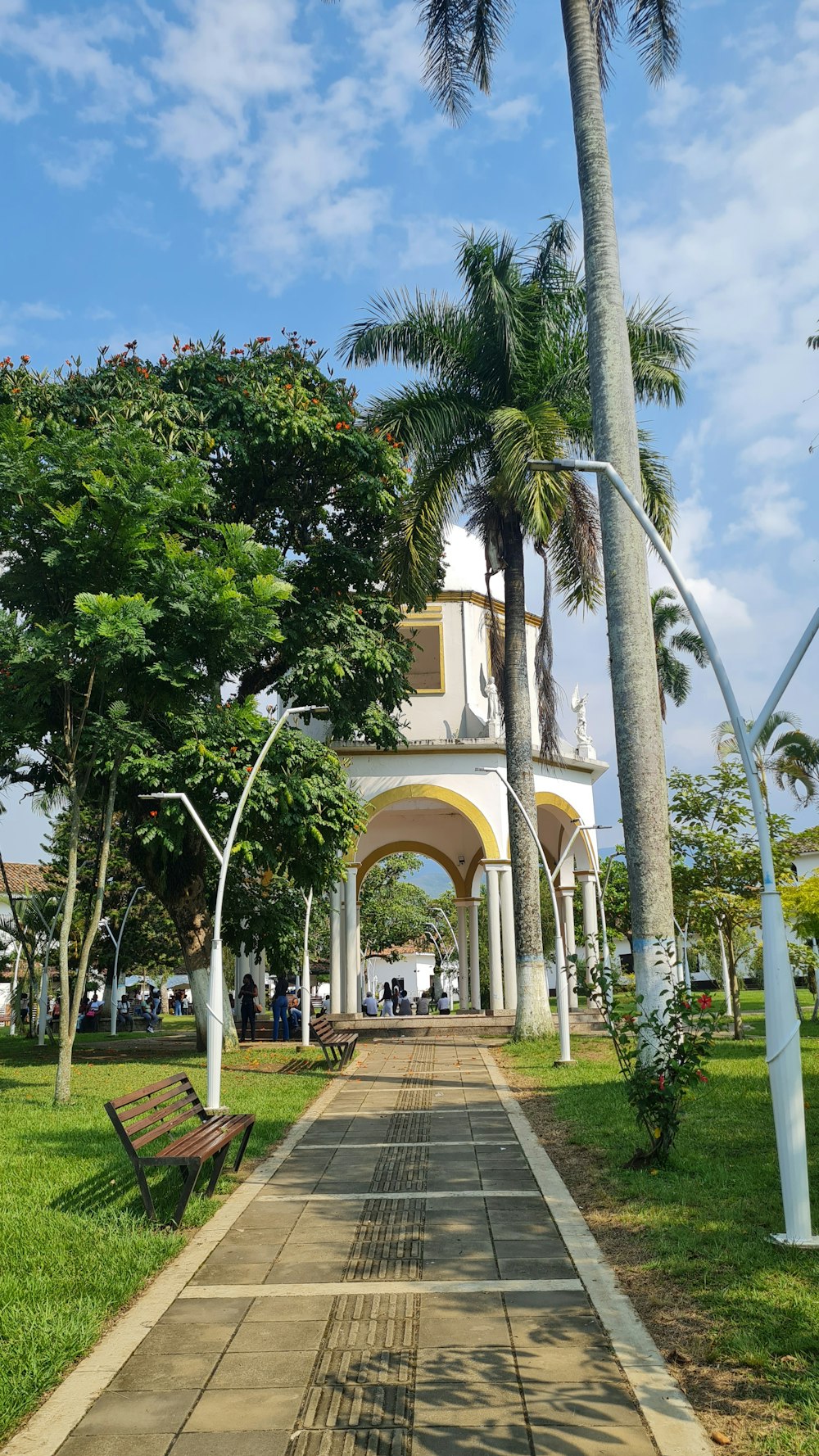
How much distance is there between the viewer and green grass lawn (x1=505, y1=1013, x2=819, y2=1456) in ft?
14.3

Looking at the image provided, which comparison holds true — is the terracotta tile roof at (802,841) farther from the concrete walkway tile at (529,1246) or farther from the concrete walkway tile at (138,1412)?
the concrete walkway tile at (138,1412)

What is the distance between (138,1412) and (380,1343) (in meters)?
1.13

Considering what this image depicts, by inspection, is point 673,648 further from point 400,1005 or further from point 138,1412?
point 138,1412

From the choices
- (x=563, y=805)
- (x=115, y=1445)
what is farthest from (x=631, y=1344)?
(x=563, y=805)

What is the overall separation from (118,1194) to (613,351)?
876 centimetres

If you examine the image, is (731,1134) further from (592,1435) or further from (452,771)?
(452,771)

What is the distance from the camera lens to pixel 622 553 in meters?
10.3

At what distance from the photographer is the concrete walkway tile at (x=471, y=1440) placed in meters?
3.82

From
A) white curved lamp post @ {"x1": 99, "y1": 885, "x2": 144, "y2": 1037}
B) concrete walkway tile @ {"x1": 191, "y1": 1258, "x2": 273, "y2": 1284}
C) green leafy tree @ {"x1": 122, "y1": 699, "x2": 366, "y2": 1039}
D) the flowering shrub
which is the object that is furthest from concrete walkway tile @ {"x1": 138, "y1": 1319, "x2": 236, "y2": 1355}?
white curved lamp post @ {"x1": 99, "y1": 885, "x2": 144, "y2": 1037}

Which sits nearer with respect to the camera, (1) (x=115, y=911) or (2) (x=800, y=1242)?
(2) (x=800, y=1242)

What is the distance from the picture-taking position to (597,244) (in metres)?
11.5

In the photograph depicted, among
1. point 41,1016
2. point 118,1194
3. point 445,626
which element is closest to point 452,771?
point 445,626

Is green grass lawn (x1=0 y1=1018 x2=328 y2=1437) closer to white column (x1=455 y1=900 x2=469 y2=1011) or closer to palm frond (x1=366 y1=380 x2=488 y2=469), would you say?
palm frond (x1=366 y1=380 x2=488 y2=469)

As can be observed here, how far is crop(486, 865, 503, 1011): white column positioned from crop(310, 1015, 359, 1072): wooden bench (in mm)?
6370
